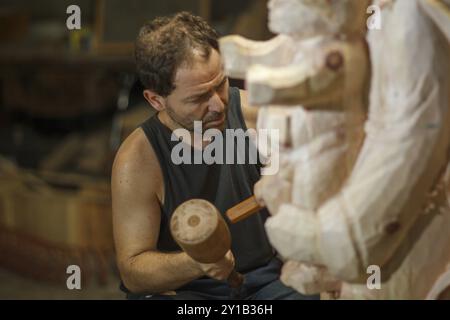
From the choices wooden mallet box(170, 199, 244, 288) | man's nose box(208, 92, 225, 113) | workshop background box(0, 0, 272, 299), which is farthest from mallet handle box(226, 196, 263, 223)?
workshop background box(0, 0, 272, 299)

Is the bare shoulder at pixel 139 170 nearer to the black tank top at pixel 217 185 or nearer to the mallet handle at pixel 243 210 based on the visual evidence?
the black tank top at pixel 217 185

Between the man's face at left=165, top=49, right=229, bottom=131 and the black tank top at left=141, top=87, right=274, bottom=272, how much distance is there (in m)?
0.02

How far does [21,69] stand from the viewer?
3.08 meters

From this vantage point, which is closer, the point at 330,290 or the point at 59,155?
the point at 330,290

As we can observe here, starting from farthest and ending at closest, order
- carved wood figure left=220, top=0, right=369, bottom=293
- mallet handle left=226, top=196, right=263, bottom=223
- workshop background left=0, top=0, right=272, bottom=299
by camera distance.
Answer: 1. workshop background left=0, top=0, right=272, bottom=299
2. mallet handle left=226, top=196, right=263, bottom=223
3. carved wood figure left=220, top=0, right=369, bottom=293

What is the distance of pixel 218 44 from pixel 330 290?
38 centimetres

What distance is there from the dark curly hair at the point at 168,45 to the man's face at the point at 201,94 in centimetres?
1

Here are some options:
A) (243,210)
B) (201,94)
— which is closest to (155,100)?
(201,94)

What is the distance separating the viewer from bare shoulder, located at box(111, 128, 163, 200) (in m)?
1.14

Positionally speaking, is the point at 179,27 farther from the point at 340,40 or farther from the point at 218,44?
the point at 340,40

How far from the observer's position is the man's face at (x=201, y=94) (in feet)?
3.52

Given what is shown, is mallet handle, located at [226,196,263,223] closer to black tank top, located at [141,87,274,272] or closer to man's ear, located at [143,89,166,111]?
black tank top, located at [141,87,274,272]

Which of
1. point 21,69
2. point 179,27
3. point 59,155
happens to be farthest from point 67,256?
point 179,27

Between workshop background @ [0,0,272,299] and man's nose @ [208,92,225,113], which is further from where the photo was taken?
workshop background @ [0,0,272,299]
